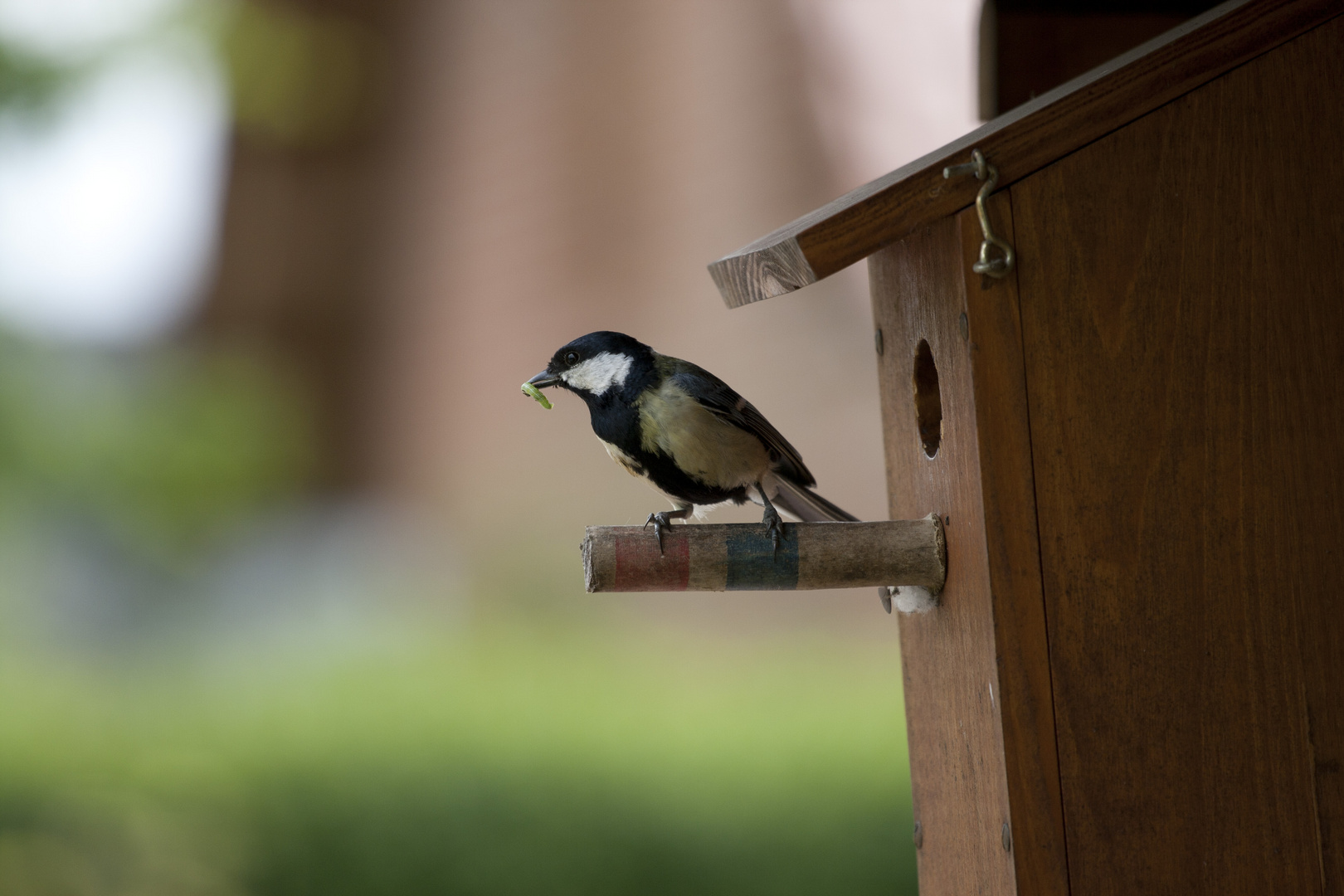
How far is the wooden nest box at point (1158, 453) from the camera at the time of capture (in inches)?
50.3

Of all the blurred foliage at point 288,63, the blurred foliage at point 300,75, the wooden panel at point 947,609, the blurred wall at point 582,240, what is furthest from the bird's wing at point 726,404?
the blurred foliage at point 300,75

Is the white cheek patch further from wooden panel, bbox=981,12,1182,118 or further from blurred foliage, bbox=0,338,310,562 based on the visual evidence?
blurred foliage, bbox=0,338,310,562

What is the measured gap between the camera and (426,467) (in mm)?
5328

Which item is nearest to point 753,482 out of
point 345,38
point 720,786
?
point 720,786

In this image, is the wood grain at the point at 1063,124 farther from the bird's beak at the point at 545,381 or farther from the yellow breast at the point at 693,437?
the bird's beak at the point at 545,381

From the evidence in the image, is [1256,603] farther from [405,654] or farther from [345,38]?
[345,38]

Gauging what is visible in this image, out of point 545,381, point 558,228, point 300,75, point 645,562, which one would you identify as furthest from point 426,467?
point 645,562

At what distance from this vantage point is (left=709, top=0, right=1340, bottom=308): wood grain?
134 cm

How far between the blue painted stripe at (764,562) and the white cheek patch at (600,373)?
530mm

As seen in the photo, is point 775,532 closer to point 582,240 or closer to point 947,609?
point 947,609

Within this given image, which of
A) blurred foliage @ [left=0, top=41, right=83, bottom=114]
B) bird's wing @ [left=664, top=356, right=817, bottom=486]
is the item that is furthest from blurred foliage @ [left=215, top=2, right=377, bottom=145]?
bird's wing @ [left=664, top=356, right=817, bottom=486]

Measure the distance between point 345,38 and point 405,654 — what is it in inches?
123

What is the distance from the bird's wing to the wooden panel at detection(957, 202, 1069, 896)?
23.4 inches

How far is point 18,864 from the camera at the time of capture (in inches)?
121
